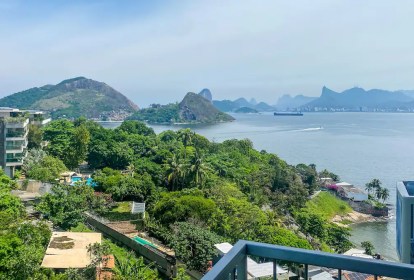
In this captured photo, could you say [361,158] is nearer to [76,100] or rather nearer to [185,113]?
[185,113]

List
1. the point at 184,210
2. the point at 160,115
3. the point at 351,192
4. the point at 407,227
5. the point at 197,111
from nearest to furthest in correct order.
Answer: the point at 407,227 < the point at 184,210 < the point at 351,192 < the point at 160,115 < the point at 197,111

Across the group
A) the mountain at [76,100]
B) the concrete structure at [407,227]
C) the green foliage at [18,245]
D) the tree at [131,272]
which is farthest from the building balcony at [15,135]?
the mountain at [76,100]

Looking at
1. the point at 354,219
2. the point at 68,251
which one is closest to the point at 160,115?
the point at 354,219

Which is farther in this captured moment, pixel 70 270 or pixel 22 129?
pixel 22 129

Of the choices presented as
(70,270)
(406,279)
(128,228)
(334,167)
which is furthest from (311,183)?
(406,279)

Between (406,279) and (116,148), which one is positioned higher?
(406,279)

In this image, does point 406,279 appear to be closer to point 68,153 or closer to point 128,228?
→ point 128,228

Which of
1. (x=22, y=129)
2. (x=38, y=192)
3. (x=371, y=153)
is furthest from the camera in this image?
(x=371, y=153)

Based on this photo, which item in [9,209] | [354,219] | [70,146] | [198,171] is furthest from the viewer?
[354,219]
